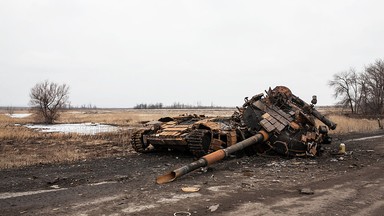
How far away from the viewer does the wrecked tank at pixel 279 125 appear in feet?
42.7

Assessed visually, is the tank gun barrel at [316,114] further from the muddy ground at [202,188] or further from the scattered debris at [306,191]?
the scattered debris at [306,191]

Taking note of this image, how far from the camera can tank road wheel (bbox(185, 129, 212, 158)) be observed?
1176cm

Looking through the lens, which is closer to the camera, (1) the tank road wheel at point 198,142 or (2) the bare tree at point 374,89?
(1) the tank road wheel at point 198,142

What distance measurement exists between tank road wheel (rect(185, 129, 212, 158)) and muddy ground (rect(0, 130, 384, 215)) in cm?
49

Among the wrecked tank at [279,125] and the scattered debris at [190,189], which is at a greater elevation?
the wrecked tank at [279,125]

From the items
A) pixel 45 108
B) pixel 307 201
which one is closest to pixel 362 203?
pixel 307 201

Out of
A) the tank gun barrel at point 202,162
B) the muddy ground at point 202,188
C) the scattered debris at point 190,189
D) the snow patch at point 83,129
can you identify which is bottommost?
the muddy ground at point 202,188

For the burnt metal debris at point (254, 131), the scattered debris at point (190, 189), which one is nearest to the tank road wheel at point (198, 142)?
the burnt metal debris at point (254, 131)

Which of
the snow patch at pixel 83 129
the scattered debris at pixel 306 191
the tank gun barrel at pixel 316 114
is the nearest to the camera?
the scattered debris at pixel 306 191

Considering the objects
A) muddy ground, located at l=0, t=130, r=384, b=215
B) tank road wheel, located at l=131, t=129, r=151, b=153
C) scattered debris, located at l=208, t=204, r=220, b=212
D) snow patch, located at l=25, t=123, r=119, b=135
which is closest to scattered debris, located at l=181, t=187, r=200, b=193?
muddy ground, located at l=0, t=130, r=384, b=215

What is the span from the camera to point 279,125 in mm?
13180

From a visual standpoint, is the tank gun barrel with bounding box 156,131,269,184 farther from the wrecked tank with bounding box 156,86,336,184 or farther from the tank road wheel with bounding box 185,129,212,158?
the tank road wheel with bounding box 185,129,212,158

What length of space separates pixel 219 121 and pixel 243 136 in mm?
1057

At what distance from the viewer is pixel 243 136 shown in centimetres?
1344
